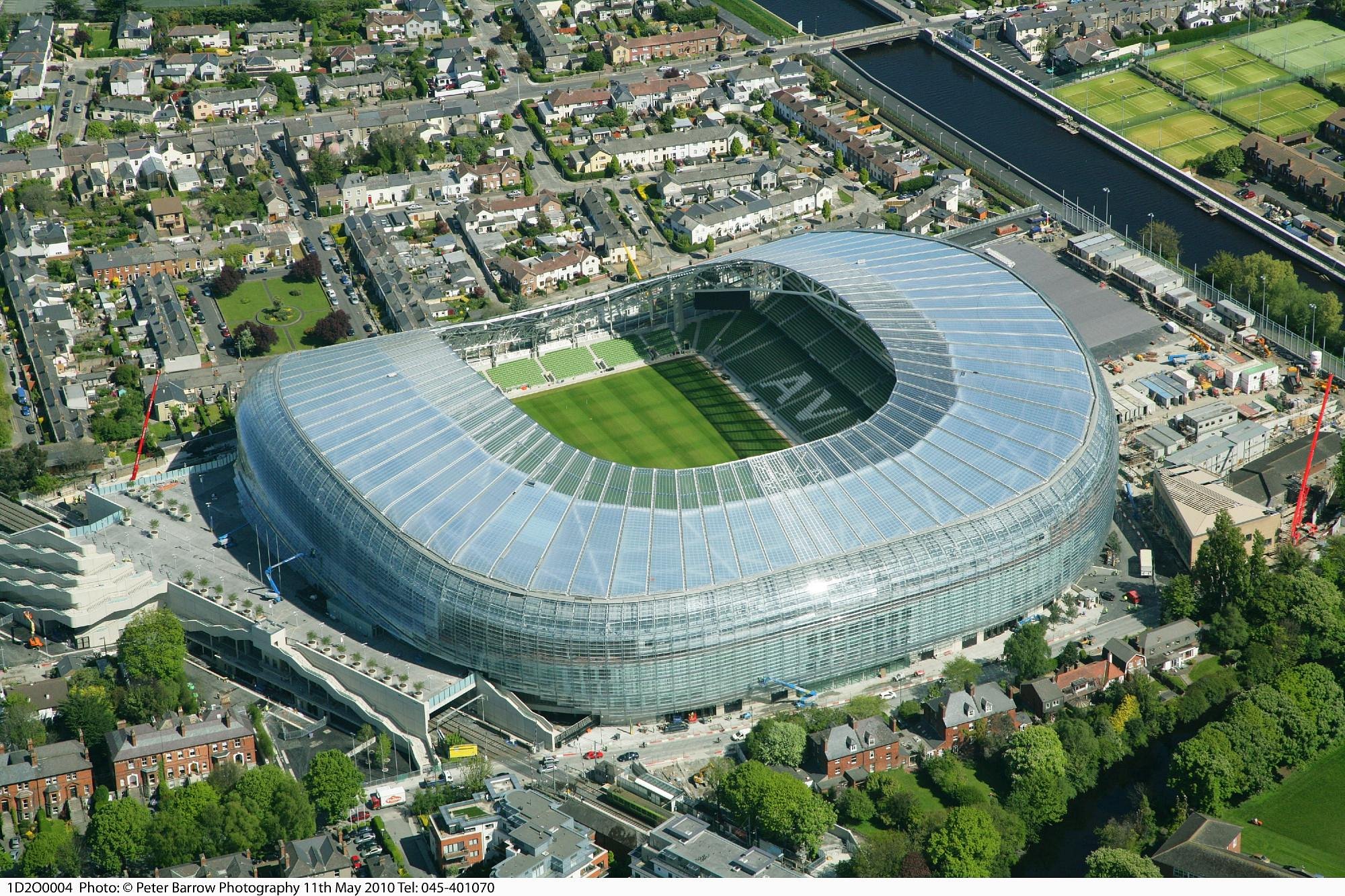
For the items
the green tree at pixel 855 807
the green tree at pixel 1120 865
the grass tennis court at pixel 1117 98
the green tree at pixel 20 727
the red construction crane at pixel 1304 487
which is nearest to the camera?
the green tree at pixel 1120 865

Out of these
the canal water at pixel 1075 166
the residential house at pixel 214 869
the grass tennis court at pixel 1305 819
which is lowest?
the grass tennis court at pixel 1305 819

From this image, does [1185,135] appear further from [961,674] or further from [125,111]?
[125,111]

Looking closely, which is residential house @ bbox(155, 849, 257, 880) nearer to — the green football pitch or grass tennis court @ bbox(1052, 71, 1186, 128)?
the green football pitch

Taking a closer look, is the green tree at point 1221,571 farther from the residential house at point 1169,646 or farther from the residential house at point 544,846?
the residential house at point 544,846

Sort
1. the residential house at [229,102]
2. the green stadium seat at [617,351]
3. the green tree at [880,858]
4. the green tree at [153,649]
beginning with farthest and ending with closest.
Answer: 1. the residential house at [229,102]
2. the green stadium seat at [617,351]
3. the green tree at [153,649]
4. the green tree at [880,858]

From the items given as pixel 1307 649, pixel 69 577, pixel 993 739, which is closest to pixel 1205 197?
pixel 1307 649

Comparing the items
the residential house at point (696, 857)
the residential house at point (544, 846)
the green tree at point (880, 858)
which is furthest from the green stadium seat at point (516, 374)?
the green tree at point (880, 858)
